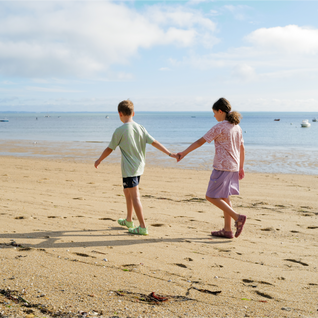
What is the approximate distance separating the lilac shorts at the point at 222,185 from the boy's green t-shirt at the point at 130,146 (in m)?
1.08

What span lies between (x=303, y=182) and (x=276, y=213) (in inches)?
196

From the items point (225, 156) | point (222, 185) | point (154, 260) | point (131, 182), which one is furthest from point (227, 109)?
point (154, 260)

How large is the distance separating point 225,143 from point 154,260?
1.88 meters

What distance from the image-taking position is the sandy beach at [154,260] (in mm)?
2643

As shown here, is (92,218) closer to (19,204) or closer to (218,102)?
(19,204)

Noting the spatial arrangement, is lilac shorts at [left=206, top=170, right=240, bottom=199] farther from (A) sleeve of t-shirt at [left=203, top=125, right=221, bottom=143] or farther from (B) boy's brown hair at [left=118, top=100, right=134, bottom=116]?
(B) boy's brown hair at [left=118, top=100, right=134, bottom=116]

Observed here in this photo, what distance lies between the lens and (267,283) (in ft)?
10.4

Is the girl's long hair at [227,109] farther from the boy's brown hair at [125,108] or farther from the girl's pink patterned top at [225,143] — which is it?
the boy's brown hair at [125,108]

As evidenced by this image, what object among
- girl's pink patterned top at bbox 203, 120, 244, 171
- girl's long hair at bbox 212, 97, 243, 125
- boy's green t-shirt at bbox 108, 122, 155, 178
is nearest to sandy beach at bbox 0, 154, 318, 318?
boy's green t-shirt at bbox 108, 122, 155, 178

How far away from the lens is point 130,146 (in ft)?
14.4

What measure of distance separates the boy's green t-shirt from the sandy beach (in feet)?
3.29

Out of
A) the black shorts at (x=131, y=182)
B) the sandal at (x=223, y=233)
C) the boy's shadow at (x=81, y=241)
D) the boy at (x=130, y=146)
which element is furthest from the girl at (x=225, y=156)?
the black shorts at (x=131, y=182)

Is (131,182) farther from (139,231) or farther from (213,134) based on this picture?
(213,134)

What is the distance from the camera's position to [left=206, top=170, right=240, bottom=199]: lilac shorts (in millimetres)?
4398
